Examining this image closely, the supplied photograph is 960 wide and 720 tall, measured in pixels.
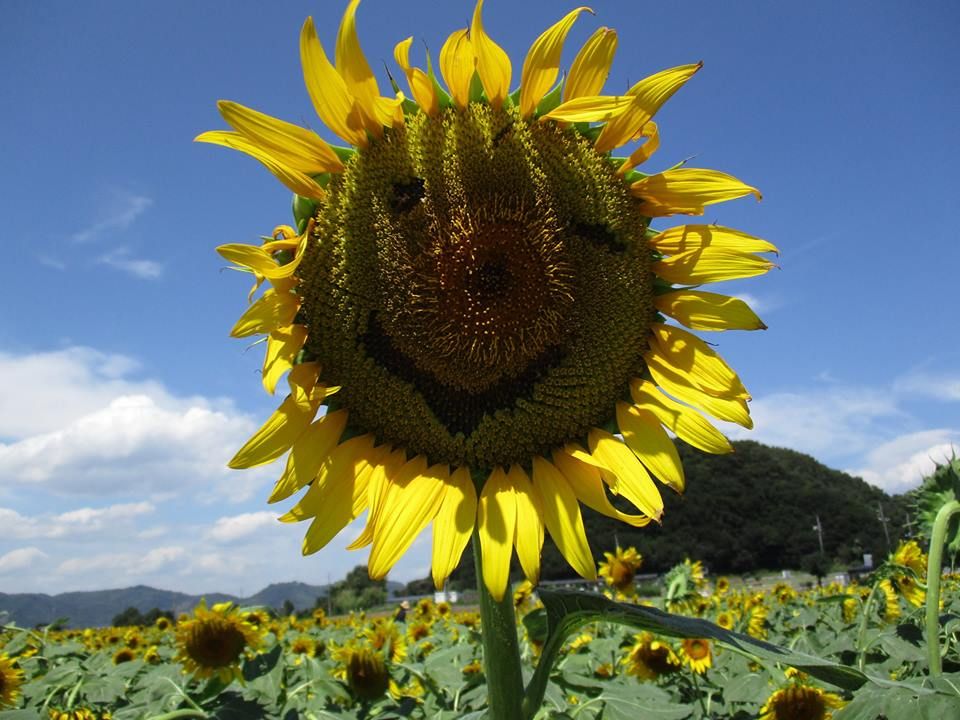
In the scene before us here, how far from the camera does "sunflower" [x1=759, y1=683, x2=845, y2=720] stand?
11.3 ft

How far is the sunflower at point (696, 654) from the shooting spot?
5.45m

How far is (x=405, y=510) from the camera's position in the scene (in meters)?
2.04

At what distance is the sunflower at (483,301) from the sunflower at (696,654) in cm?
400

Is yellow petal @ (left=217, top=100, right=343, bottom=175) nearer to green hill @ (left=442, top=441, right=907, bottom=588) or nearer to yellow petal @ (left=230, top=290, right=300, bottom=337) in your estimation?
yellow petal @ (left=230, top=290, right=300, bottom=337)

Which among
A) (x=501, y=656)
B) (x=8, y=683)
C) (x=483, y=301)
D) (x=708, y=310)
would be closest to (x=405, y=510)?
(x=501, y=656)

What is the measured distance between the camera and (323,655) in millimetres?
7633

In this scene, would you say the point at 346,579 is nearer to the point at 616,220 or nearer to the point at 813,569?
the point at 813,569

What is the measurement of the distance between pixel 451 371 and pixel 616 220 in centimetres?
62

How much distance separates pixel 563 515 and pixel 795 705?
87.5 inches

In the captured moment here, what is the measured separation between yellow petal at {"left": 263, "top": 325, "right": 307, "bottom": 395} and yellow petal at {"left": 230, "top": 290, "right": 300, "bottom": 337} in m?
0.03

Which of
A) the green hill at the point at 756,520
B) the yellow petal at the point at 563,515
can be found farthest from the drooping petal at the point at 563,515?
the green hill at the point at 756,520

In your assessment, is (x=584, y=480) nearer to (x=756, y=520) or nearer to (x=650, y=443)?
(x=650, y=443)

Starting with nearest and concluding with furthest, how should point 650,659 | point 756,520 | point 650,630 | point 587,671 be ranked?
point 650,630 < point 587,671 < point 650,659 < point 756,520

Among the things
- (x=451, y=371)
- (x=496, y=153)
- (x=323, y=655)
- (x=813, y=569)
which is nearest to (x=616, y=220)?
(x=496, y=153)
